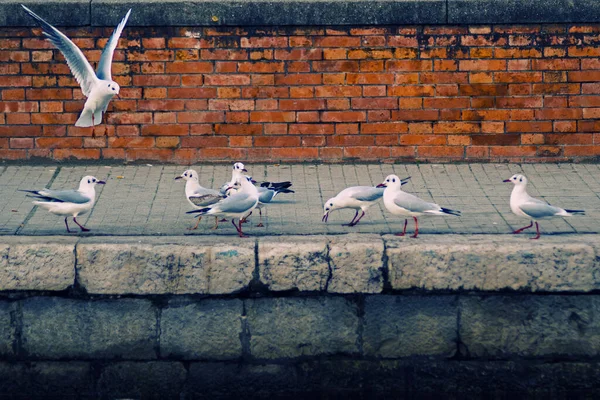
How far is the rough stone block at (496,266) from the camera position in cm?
659

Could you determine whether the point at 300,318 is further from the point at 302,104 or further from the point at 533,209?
the point at 302,104

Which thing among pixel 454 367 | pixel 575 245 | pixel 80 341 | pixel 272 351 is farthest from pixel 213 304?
pixel 575 245

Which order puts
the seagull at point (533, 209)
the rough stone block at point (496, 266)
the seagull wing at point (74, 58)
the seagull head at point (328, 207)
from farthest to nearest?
1. the seagull wing at point (74, 58)
2. the seagull head at point (328, 207)
3. the seagull at point (533, 209)
4. the rough stone block at point (496, 266)

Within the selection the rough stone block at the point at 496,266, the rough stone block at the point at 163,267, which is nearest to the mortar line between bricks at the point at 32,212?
the rough stone block at the point at 163,267

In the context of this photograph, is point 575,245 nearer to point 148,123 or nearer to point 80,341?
point 80,341

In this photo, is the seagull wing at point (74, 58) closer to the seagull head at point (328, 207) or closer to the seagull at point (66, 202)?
the seagull at point (66, 202)

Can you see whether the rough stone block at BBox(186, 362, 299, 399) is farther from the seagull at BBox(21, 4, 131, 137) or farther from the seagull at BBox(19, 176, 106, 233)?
the seagull at BBox(21, 4, 131, 137)

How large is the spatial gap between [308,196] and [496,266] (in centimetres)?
245

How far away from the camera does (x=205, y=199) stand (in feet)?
25.7

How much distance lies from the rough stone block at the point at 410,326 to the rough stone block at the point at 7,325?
235 centimetres

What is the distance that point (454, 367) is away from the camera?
6.84m

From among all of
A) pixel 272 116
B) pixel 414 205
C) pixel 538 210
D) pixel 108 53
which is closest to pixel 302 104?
pixel 272 116

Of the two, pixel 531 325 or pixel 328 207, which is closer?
pixel 531 325

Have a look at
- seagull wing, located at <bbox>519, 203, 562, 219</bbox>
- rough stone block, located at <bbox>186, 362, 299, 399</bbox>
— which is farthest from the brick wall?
rough stone block, located at <bbox>186, 362, 299, 399</bbox>
